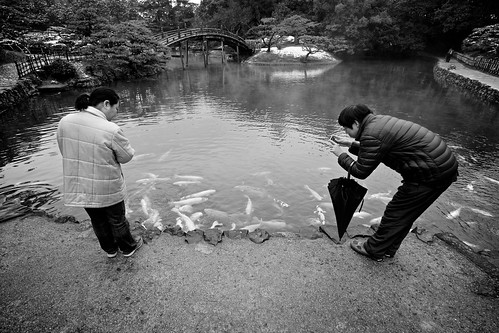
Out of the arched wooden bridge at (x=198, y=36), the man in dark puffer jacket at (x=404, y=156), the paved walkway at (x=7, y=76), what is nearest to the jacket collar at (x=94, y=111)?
the man in dark puffer jacket at (x=404, y=156)

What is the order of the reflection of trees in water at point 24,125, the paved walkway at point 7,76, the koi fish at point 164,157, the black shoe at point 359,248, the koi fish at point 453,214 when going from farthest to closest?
1. the paved walkway at point 7,76
2. the reflection of trees in water at point 24,125
3. the koi fish at point 164,157
4. the koi fish at point 453,214
5. the black shoe at point 359,248

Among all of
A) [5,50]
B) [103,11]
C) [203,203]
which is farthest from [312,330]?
[103,11]

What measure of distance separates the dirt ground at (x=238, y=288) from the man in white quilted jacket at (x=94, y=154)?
0.84m

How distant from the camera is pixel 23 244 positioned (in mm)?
3574

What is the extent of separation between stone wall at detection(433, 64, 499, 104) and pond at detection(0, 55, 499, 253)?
620mm

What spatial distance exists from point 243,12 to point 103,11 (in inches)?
1032

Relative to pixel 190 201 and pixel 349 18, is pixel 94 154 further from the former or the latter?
pixel 349 18

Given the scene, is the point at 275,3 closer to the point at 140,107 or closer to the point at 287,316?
the point at 140,107

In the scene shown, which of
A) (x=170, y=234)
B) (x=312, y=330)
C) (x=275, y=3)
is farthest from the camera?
(x=275, y=3)

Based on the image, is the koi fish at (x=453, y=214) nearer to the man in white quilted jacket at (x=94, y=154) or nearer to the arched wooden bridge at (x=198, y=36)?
the man in white quilted jacket at (x=94, y=154)

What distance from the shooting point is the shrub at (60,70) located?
16734mm

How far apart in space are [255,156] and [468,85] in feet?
54.3

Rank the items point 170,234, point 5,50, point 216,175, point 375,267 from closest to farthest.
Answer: point 375,267 → point 170,234 → point 216,175 → point 5,50

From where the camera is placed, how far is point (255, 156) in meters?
8.09
